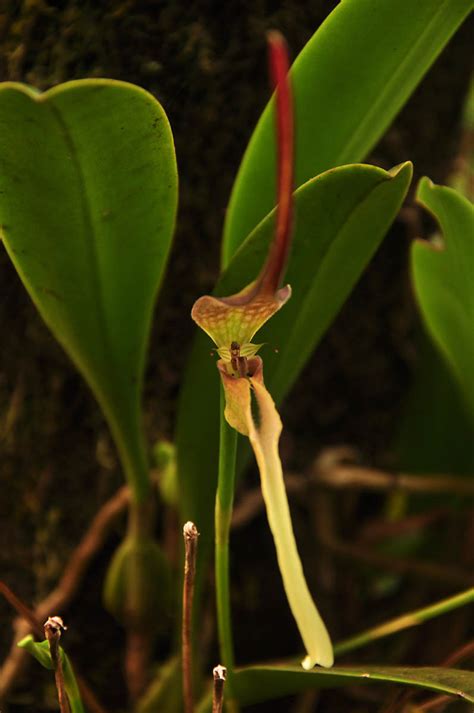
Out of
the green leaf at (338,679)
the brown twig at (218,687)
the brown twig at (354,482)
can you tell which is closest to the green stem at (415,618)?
the green leaf at (338,679)

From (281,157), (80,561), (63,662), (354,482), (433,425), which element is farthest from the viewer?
(433,425)

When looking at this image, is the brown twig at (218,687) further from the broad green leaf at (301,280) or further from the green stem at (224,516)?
the broad green leaf at (301,280)

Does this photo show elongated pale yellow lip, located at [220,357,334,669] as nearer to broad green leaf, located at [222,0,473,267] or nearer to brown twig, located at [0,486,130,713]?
broad green leaf, located at [222,0,473,267]

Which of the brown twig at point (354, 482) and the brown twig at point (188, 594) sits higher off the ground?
the brown twig at point (354, 482)

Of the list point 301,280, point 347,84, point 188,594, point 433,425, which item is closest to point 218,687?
point 188,594

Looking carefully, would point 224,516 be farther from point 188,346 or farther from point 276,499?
point 188,346

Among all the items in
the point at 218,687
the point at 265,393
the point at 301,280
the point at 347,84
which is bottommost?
the point at 218,687
